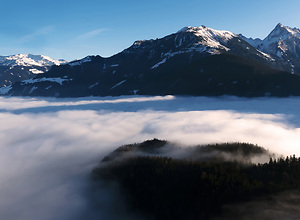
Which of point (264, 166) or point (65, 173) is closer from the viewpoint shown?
point (264, 166)

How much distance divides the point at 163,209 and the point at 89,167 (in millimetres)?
106349

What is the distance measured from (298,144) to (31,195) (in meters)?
231

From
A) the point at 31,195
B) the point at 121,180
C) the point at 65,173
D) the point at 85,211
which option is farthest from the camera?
the point at 65,173

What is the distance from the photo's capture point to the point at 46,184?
16912cm

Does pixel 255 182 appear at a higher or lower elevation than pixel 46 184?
higher

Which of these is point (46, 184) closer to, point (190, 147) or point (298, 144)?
point (190, 147)


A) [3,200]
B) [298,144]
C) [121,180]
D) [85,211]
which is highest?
[298,144]

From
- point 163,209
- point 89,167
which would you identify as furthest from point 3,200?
point 163,209

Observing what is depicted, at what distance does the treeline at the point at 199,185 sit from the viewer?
81562 mm

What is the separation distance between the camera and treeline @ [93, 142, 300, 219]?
3211 inches

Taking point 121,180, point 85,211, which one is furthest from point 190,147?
point 85,211

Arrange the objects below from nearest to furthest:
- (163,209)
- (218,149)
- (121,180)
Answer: (163,209) → (121,180) → (218,149)

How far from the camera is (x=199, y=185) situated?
93.4 m

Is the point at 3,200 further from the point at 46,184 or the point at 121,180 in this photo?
the point at 121,180
